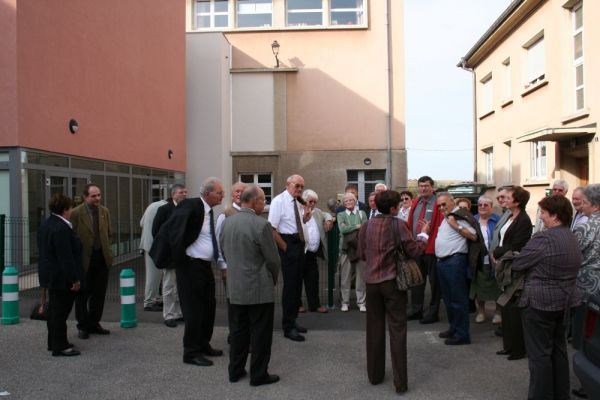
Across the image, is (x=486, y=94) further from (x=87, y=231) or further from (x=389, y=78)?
(x=87, y=231)

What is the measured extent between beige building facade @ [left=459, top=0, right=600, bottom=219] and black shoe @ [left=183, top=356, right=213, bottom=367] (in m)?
10.3

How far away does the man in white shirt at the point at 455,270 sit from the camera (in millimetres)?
6172

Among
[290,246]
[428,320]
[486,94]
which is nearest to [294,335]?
[290,246]

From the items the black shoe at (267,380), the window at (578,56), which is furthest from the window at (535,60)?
the black shoe at (267,380)

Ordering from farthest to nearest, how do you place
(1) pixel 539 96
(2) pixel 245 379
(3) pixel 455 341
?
1. (1) pixel 539 96
2. (3) pixel 455 341
3. (2) pixel 245 379

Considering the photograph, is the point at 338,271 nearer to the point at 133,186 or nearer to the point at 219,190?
the point at 219,190

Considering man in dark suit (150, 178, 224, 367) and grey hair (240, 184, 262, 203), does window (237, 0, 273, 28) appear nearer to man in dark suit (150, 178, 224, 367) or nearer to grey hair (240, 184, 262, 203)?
man in dark suit (150, 178, 224, 367)

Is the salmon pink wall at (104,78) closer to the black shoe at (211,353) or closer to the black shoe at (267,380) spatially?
the black shoe at (211,353)

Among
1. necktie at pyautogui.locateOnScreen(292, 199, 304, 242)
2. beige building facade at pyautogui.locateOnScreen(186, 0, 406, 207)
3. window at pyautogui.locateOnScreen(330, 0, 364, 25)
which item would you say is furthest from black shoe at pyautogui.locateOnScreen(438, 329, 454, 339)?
window at pyautogui.locateOnScreen(330, 0, 364, 25)

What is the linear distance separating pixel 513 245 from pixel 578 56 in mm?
9776

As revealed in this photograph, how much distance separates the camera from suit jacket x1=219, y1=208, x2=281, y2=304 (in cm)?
494

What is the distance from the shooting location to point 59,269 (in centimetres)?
576

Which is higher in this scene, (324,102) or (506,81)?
(506,81)

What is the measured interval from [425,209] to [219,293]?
394 cm
